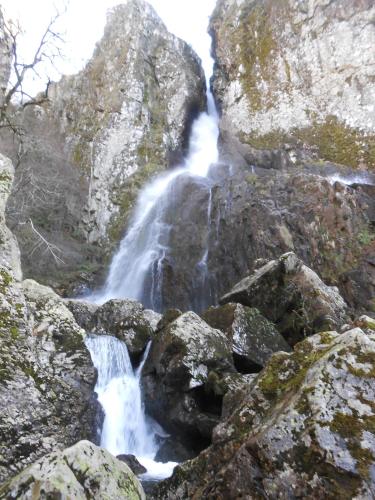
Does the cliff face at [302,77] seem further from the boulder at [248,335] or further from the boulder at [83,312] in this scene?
the boulder at [83,312]

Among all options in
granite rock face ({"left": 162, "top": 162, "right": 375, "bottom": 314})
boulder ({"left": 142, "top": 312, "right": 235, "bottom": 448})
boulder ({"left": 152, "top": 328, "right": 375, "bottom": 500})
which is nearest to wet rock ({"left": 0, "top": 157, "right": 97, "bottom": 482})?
boulder ({"left": 152, "top": 328, "right": 375, "bottom": 500})

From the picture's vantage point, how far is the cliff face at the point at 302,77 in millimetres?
22266

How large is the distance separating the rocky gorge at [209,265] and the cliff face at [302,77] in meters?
0.11

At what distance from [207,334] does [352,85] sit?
19.0 metres

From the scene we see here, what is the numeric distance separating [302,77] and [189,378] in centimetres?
2164

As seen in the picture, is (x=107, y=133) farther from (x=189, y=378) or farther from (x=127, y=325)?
(x=189, y=378)

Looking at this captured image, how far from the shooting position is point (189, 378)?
8.27 metres

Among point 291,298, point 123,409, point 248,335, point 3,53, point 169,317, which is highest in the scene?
point 3,53

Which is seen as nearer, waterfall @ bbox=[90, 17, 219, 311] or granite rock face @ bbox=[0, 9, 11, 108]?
granite rock face @ bbox=[0, 9, 11, 108]

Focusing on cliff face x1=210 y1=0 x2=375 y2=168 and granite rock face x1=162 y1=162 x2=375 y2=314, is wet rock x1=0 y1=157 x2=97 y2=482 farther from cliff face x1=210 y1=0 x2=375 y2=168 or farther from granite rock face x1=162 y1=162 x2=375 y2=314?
cliff face x1=210 y1=0 x2=375 y2=168

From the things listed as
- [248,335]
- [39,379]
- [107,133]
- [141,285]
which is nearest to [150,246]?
[141,285]

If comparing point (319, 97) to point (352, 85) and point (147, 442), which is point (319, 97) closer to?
point (352, 85)

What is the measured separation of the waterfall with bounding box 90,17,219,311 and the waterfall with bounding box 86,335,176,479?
6.39 meters

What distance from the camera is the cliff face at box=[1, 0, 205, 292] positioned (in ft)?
74.7
